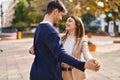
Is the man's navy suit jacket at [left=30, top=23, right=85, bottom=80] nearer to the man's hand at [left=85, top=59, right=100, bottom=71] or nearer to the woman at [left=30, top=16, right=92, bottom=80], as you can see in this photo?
the man's hand at [left=85, top=59, right=100, bottom=71]

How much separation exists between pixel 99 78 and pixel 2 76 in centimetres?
282

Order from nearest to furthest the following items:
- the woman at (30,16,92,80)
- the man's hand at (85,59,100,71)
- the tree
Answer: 1. the man's hand at (85,59,100,71)
2. the woman at (30,16,92,80)
3. the tree

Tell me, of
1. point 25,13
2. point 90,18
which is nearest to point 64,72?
point 25,13

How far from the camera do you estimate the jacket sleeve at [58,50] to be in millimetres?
3656

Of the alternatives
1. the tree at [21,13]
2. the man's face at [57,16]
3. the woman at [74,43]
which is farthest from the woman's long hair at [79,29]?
the tree at [21,13]

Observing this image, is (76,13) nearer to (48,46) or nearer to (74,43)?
(74,43)

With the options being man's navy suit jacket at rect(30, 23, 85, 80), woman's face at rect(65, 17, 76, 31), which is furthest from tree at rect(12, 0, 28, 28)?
man's navy suit jacket at rect(30, 23, 85, 80)

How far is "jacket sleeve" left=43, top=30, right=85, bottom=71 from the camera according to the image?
3.66 meters

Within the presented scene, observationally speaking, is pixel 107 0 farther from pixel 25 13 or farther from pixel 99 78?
pixel 25 13

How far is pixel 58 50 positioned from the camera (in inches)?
146

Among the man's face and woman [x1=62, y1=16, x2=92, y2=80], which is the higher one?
the man's face

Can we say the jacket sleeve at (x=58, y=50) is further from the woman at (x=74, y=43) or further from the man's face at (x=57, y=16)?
the woman at (x=74, y=43)

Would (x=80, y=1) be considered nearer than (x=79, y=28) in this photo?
No

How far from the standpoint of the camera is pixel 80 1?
26.0 meters
